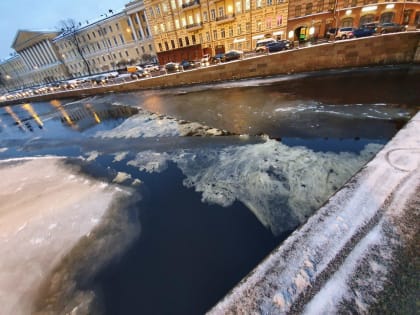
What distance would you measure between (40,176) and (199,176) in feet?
18.2

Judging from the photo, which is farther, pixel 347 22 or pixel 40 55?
pixel 40 55

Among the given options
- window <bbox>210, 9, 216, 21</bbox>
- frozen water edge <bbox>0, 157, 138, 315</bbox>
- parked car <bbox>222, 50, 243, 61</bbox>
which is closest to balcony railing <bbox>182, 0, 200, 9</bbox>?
window <bbox>210, 9, 216, 21</bbox>

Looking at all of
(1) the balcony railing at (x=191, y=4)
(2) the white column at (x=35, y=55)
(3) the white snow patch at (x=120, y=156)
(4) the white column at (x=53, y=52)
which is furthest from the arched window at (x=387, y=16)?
(2) the white column at (x=35, y=55)

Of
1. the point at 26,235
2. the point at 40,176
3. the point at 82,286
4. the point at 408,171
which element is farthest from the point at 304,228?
the point at 40,176

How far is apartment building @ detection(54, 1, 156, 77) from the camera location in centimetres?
3881

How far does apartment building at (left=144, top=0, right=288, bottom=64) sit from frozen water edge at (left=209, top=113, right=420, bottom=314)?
97.4 ft

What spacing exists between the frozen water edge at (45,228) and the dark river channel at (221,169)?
53 cm

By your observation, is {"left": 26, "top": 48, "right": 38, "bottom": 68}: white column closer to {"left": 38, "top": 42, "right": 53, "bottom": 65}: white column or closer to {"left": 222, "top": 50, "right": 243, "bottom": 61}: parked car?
{"left": 38, "top": 42, "right": 53, "bottom": 65}: white column

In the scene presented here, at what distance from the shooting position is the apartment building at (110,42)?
3881 centimetres

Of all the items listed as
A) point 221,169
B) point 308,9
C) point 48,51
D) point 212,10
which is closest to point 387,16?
point 308,9

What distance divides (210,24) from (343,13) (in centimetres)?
1788

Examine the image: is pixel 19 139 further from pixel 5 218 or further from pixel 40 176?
pixel 5 218

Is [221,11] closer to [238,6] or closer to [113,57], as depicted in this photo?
[238,6]

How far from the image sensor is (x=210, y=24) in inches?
1118
